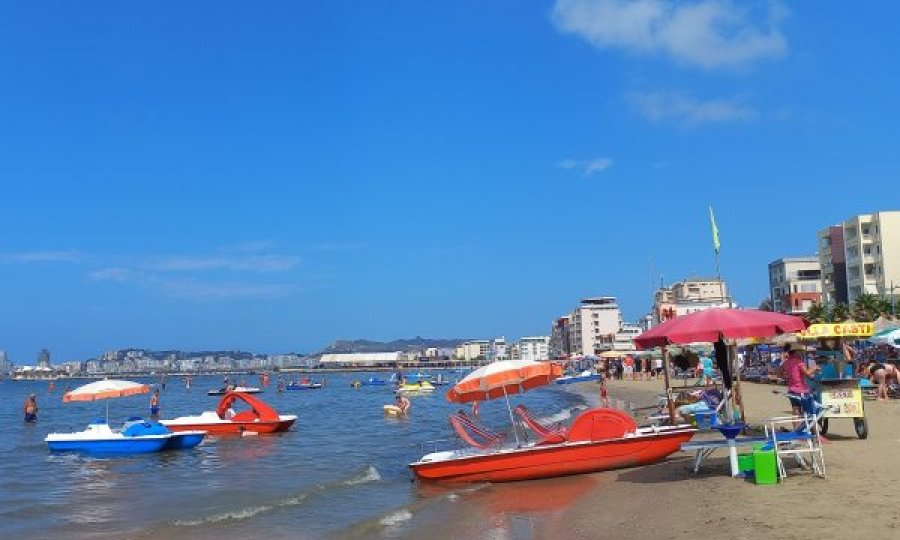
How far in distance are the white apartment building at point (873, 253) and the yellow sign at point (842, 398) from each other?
7036 cm

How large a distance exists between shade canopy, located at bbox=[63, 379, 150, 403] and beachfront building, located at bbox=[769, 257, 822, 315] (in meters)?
87.5

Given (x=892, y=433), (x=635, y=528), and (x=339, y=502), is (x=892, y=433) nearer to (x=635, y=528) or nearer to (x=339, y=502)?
(x=635, y=528)

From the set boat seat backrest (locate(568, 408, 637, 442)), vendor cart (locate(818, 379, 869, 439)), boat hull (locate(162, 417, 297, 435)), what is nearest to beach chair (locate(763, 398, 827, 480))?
vendor cart (locate(818, 379, 869, 439))

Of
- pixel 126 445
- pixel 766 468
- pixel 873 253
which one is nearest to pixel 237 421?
pixel 126 445

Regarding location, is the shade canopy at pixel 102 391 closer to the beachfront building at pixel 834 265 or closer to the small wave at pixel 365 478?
the small wave at pixel 365 478

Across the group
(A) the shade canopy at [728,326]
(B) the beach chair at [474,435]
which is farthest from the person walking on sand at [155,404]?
(A) the shade canopy at [728,326]

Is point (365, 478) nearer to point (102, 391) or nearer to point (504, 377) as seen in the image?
point (504, 377)

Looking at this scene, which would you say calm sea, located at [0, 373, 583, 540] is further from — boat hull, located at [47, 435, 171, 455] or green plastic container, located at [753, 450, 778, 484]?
green plastic container, located at [753, 450, 778, 484]

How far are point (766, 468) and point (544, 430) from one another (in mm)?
5296

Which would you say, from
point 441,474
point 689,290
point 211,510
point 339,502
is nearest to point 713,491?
point 441,474

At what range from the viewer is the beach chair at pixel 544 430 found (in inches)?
604

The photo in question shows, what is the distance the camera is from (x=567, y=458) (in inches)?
591

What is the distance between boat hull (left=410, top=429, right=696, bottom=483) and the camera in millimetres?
14781

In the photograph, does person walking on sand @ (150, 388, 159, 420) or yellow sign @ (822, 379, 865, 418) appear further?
person walking on sand @ (150, 388, 159, 420)
